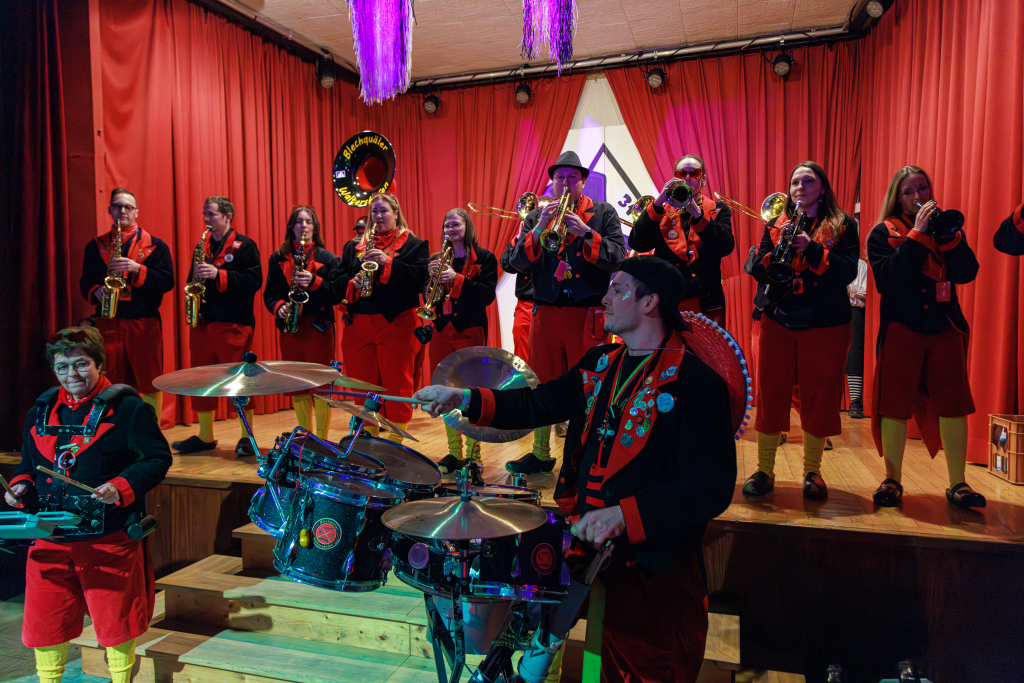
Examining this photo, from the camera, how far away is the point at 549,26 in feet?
7.70

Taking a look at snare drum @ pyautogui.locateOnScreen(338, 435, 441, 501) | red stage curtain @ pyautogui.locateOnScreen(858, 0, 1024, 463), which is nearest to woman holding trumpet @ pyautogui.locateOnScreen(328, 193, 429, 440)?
snare drum @ pyautogui.locateOnScreen(338, 435, 441, 501)

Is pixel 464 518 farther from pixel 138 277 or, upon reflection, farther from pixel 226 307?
pixel 138 277

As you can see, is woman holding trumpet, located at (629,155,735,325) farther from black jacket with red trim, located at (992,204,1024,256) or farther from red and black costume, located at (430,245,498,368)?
black jacket with red trim, located at (992,204,1024,256)

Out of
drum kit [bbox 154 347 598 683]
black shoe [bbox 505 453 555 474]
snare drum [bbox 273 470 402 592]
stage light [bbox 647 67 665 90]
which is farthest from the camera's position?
stage light [bbox 647 67 665 90]

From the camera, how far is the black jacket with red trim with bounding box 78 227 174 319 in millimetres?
4242

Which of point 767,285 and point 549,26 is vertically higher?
point 549,26

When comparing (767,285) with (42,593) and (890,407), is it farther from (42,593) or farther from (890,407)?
(42,593)

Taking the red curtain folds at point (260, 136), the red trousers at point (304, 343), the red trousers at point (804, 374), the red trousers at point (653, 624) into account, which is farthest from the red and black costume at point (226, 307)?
the red trousers at point (653, 624)

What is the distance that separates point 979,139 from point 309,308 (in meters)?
4.23


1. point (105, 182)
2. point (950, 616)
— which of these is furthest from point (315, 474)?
point (105, 182)

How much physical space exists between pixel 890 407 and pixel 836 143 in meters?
3.93

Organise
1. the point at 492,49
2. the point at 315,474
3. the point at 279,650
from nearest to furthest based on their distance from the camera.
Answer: the point at 315,474 → the point at 279,650 → the point at 492,49

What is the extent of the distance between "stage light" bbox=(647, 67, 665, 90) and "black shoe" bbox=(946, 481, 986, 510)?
4.78 meters

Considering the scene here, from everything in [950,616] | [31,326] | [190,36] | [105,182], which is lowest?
[950,616]
